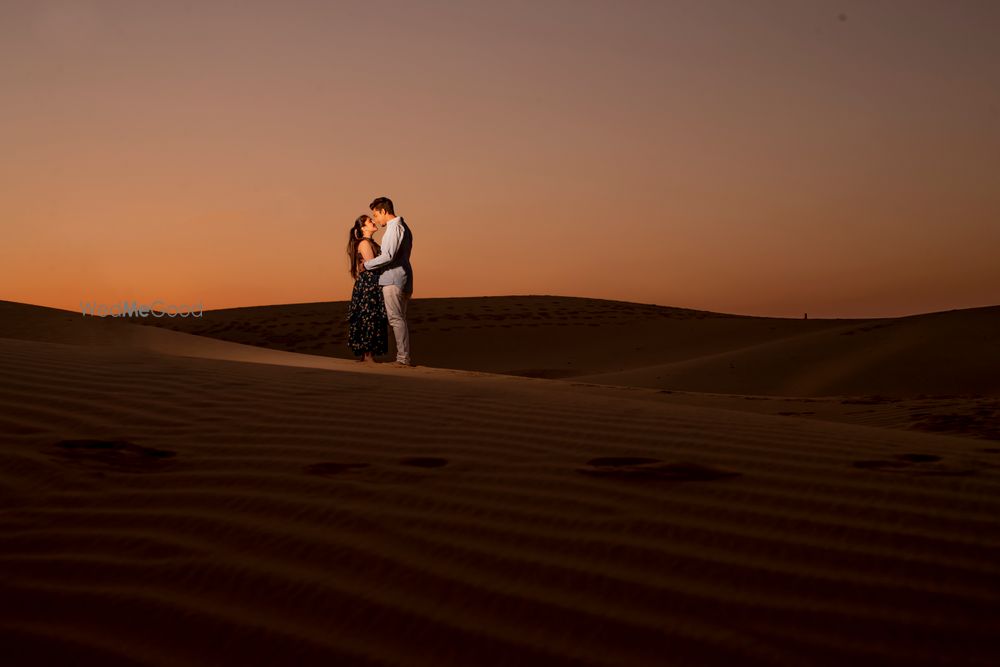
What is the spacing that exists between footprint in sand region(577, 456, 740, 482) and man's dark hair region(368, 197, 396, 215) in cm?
697

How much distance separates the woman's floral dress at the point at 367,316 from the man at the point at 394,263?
1.04 feet

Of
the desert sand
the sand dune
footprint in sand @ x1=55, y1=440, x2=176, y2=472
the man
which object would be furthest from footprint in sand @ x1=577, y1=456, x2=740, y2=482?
the sand dune

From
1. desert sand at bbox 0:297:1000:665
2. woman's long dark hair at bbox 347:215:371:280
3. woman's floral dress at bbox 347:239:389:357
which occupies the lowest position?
desert sand at bbox 0:297:1000:665

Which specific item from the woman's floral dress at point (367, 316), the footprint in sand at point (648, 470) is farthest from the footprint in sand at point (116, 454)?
the woman's floral dress at point (367, 316)

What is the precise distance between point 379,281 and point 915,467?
769cm

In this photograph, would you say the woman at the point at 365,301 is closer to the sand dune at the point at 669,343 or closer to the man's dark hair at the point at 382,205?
the man's dark hair at the point at 382,205

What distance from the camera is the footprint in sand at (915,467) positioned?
3.40 metres

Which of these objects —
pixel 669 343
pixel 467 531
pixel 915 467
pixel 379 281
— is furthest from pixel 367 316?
pixel 669 343

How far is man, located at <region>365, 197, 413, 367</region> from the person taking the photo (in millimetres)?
10078

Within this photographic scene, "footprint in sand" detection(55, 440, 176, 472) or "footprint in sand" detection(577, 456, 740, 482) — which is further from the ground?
"footprint in sand" detection(55, 440, 176, 472)

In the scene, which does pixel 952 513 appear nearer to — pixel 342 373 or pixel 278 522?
pixel 278 522

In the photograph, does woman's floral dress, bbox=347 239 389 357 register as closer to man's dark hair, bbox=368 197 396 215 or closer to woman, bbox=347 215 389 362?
woman, bbox=347 215 389 362

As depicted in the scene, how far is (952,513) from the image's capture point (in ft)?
9.31

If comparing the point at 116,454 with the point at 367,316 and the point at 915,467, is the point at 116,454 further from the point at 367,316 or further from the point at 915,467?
the point at 367,316
